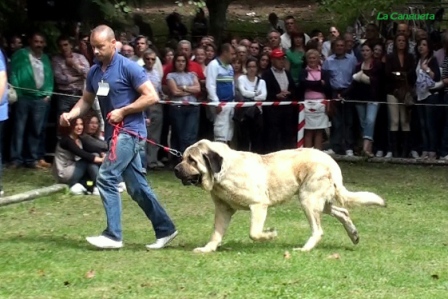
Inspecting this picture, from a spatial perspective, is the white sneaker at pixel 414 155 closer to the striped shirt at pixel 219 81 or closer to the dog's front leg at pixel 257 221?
the striped shirt at pixel 219 81

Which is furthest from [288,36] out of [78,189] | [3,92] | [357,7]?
[3,92]

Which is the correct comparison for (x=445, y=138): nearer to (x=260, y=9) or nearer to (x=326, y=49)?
(x=326, y=49)

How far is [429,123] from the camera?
18.5 metres

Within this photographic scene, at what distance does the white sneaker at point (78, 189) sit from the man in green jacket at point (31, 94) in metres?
2.51

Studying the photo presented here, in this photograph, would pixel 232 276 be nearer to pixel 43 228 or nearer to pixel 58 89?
pixel 43 228

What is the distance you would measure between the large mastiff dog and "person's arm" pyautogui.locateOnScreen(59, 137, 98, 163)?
454cm

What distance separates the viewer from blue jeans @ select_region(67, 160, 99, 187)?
48.7ft

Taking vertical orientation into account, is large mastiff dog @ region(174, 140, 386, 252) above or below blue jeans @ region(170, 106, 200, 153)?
above

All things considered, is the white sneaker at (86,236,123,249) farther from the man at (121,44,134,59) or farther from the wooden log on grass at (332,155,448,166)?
the wooden log on grass at (332,155,448,166)

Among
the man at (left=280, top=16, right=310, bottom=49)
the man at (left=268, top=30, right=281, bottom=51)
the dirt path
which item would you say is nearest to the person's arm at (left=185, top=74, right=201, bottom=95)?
the man at (left=268, top=30, right=281, bottom=51)

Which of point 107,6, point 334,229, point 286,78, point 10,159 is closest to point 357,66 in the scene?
point 286,78

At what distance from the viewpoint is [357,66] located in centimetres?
1881

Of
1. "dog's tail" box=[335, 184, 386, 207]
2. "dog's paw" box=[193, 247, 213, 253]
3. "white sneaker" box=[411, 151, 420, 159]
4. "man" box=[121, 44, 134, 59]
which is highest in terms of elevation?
"man" box=[121, 44, 134, 59]

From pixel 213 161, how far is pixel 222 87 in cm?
764
